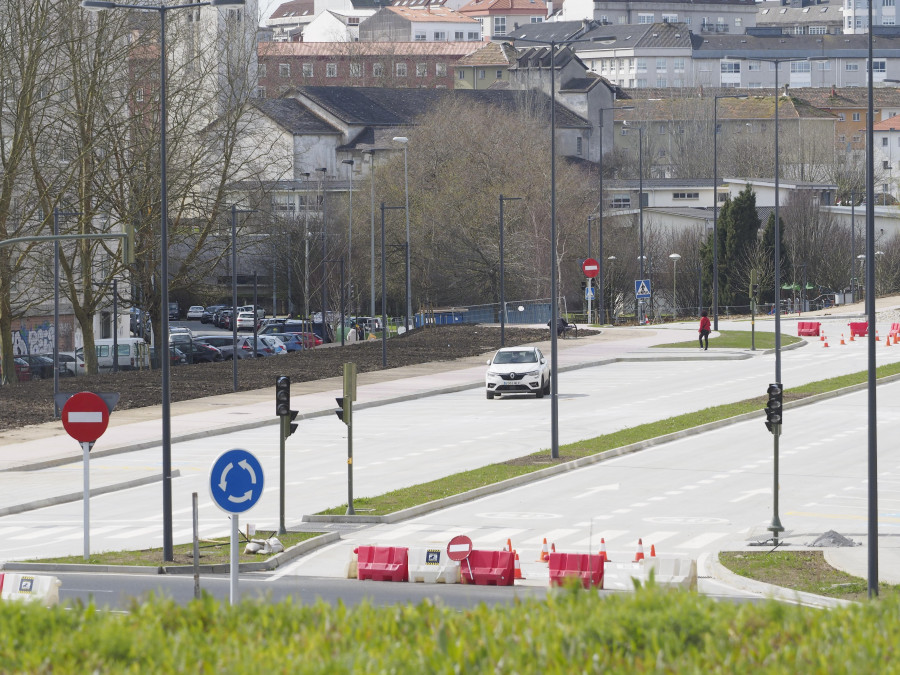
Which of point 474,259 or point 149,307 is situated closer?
point 149,307

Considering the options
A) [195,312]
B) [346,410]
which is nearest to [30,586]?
[346,410]

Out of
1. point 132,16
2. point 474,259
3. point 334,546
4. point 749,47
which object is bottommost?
point 334,546

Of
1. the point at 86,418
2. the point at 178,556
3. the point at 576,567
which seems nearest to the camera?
the point at 576,567

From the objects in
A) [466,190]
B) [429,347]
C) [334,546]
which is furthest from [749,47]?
[334,546]

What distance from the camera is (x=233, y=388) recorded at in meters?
46.0

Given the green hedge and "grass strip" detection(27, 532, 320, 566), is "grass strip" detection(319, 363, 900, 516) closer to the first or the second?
"grass strip" detection(27, 532, 320, 566)

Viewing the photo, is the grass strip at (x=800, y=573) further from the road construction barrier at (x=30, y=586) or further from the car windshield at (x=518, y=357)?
the car windshield at (x=518, y=357)

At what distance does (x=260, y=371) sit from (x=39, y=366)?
28.4ft

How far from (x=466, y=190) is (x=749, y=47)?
3992 inches

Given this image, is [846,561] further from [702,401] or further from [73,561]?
[702,401]

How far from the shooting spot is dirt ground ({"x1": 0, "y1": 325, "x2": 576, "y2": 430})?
42531 mm

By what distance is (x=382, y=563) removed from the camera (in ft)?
61.1

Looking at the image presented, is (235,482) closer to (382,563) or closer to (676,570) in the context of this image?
(382,563)

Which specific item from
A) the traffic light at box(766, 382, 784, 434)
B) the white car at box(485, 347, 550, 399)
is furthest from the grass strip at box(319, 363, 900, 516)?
the white car at box(485, 347, 550, 399)
